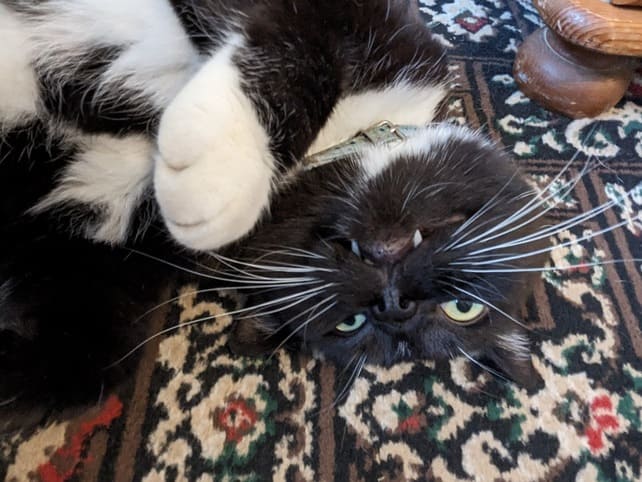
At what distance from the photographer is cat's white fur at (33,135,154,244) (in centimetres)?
72

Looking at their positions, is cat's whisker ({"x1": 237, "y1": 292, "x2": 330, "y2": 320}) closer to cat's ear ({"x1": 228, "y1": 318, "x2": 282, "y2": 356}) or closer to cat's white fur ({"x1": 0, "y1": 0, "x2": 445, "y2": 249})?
cat's ear ({"x1": 228, "y1": 318, "x2": 282, "y2": 356})

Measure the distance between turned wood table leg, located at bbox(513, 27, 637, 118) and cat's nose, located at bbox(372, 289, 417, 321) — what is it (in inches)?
27.5

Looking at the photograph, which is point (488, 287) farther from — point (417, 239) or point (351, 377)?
point (351, 377)

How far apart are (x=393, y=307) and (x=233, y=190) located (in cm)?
28

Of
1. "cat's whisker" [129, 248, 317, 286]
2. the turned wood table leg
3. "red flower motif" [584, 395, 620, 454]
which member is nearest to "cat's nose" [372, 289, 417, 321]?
"cat's whisker" [129, 248, 317, 286]

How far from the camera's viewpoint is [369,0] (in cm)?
78

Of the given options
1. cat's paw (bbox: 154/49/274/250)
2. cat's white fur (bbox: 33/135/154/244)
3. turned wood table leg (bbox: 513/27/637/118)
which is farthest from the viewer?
turned wood table leg (bbox: 513/27/637/118)

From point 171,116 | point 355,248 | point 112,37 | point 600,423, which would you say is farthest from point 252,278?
point 600,423

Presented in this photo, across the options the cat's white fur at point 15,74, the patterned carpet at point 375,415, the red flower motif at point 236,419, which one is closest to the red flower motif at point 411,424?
the patterned carpet at point 375,415

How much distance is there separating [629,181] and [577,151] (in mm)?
121

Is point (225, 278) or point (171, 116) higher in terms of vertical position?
point (171, 116)

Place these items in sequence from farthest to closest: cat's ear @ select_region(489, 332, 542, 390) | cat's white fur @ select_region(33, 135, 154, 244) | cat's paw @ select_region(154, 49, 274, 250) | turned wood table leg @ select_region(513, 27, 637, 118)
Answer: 1. turned wood table leg @ select_region(513, 27, 637, 118)
2. cat's ear @ select_region(489, 332, 542, 390)
3. cat's white fur @ select_region(33, 135, 154, 244)
4. cat's paw @ select_region(154, 49, 274, 250)

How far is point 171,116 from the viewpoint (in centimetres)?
63

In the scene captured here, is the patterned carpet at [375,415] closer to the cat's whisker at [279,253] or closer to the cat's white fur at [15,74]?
the cat's whisker at [279,253]
